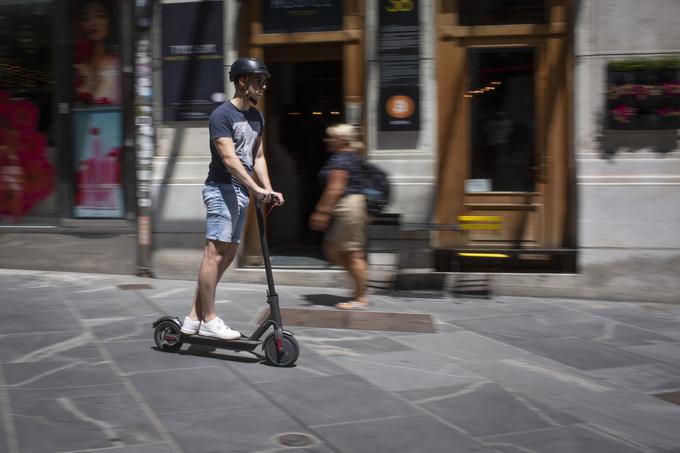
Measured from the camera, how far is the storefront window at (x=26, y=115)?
32.2 ft

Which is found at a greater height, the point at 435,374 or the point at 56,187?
the point at 56,187

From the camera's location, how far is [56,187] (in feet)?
32.3

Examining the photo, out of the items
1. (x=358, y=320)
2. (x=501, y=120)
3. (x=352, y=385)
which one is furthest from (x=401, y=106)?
(x=352, y=385)

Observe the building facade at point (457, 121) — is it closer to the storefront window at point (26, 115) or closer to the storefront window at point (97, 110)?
the storefront window at point (97, 110)

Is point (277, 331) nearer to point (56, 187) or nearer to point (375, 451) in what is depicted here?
point (375, 451)

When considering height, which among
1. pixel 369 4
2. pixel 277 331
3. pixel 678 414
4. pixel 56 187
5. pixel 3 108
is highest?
pixel 369 4

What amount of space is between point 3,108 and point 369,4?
4690mm

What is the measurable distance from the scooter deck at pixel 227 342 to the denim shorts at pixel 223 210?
67 centimetres

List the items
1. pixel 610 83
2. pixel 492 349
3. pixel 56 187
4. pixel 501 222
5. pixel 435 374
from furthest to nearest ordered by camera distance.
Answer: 1. pixel 56 187
2. pixel 501 222
3. pixel 610 83
4. pixel 492 349
5. pixel 435 374

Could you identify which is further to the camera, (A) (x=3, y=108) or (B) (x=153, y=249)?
(A) (x=3, y=108)

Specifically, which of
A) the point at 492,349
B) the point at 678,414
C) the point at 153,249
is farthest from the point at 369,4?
the point at 678,414

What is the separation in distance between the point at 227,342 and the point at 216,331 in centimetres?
12

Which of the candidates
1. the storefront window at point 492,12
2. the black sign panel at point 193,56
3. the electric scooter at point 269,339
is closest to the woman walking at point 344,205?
the electric scooter at point 269,339

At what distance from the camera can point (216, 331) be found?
5.54m
